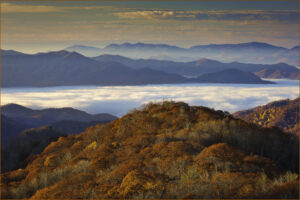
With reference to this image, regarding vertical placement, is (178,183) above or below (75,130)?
above

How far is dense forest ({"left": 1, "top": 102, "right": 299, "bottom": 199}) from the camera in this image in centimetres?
880

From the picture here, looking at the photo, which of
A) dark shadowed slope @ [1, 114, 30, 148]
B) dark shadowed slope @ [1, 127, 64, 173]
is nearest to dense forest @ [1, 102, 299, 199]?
dark shadowed slope @ [1, 127, 64, 173]

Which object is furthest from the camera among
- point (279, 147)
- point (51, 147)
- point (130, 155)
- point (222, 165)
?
point (51, 147)

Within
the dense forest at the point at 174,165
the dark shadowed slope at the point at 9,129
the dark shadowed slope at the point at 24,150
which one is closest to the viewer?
the dense forest at the point at 174,165

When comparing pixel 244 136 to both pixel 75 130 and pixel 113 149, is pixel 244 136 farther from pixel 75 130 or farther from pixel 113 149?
pixel 75 130

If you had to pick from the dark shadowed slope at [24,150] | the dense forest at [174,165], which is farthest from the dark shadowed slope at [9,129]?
the dense forest at [174,165]

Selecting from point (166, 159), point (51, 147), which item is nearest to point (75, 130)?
point (51, 147)

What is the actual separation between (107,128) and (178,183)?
10939 mm

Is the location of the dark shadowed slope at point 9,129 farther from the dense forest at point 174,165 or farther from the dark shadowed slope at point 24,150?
the dense forest at point 174,165

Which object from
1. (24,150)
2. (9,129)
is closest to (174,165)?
(24,150)

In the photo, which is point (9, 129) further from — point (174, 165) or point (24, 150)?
point (174, 165)

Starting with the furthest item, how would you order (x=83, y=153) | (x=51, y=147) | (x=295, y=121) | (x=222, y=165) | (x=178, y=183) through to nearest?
(x=295, y=121)
(x=51, y=147)
(x=83, y=153)
(x=222, y=165)
(x=178, y=183)

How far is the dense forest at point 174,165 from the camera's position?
8805 mm

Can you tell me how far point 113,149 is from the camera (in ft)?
47.6
